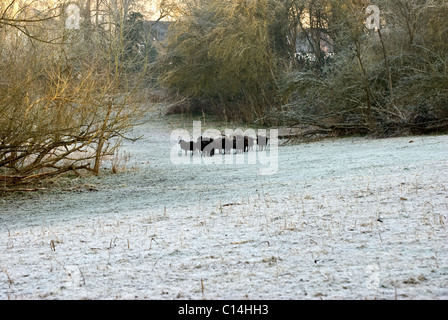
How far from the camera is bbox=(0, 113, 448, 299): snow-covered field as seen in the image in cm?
361

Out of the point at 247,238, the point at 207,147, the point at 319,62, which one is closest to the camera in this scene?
the point at 247,238

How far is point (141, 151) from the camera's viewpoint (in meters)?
17.9

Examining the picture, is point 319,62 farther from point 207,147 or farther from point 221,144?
point 207,147

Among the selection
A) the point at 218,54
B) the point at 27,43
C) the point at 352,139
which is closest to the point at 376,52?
the point at 352,139

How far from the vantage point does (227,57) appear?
2384cm

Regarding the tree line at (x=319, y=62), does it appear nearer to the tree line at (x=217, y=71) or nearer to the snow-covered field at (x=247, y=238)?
the tree line at (x=217, y=71)

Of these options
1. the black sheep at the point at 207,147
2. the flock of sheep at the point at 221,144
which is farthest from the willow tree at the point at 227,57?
the black sheep at the point at 207,147

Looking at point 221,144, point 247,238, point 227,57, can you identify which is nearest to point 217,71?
point 227,57

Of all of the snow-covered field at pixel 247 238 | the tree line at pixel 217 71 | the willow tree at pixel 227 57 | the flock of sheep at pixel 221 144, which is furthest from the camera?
the willow tree at pixel 227 57

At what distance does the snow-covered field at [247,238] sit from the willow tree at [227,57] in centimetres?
1432

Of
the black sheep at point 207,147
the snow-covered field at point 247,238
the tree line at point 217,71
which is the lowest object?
the snow-covered field at point 247,238

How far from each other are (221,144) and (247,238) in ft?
36.3

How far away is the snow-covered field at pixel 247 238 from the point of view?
361cm
